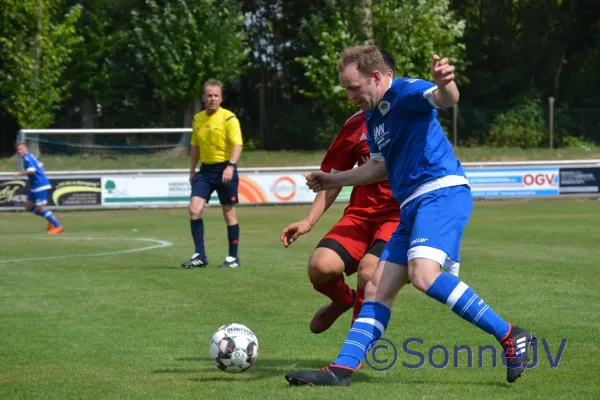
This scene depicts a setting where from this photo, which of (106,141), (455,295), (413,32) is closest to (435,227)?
(455,295)

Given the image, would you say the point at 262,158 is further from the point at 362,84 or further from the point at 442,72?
the point at 442,72

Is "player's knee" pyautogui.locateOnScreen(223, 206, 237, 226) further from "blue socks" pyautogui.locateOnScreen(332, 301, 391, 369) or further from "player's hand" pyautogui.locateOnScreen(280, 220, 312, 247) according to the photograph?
"blue socks" pyautogui.locateOnScreen(332, 301, 391, 369)

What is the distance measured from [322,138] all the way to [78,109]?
10.3 m

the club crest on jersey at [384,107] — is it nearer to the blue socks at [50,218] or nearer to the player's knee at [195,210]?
the player's knee at [195,210]

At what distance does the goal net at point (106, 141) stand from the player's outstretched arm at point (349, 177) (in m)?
24.2

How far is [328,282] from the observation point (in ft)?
22.6

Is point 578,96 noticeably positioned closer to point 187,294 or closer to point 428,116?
point 187,294

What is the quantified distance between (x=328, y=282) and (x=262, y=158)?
3131 cm

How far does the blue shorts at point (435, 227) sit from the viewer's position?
220 inches

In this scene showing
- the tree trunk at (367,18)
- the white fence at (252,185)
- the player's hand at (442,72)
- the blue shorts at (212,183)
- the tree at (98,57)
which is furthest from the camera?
the tree at (98,57)

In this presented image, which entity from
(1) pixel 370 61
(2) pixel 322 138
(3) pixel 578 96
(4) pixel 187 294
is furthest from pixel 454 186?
(3) pixel 578 96

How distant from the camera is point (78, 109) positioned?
144ft

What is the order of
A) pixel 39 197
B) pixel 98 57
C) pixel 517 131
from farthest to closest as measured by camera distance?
pixel 98 57 < pixel 517 131 < pixel 39 197

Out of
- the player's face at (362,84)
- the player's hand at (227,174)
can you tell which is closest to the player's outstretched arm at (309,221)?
the player's face at (362,84)
